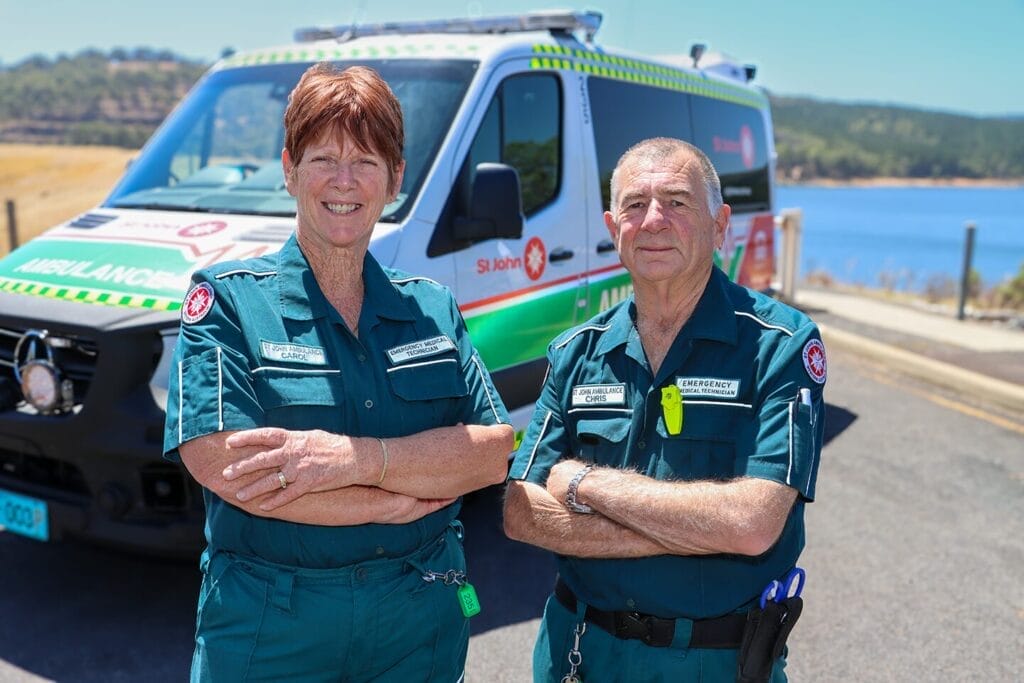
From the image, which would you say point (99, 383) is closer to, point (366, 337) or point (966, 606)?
point (366, 337)

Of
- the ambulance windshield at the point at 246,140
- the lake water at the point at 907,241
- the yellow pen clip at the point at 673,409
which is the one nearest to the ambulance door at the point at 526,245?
the ambulance windshield at the point at 246,140

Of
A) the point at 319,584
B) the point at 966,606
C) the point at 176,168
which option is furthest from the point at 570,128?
the point at 319,584

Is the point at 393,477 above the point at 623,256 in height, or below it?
below

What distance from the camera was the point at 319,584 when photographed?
6.80ft

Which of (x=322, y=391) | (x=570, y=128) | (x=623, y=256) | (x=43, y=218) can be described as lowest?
(x=43, y=218)

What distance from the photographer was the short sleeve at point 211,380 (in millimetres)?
2033

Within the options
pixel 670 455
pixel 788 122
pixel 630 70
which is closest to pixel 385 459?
pixel 670 455

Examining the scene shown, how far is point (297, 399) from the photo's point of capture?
6.88 ft

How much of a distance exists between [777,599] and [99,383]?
2511 mm

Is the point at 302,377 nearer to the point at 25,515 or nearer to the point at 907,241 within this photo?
the point at 25,515

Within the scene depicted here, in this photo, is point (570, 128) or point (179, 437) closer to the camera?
point (179, 437)

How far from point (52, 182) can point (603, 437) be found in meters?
35.0

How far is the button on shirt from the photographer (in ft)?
6.76

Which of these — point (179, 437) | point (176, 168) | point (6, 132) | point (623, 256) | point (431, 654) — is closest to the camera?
point (179, 437)
